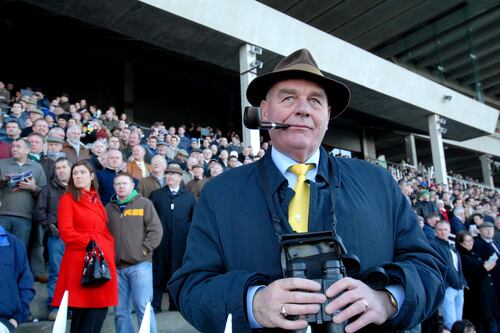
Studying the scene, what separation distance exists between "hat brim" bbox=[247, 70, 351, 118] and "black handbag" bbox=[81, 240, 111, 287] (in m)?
2.33

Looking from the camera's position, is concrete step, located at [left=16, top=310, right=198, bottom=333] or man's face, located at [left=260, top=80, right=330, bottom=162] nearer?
man's face, located at [left=260, top=80, right=330, bottom=162]

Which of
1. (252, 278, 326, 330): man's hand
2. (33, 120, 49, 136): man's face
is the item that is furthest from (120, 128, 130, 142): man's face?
(252, 278, 326, 330): man's hand

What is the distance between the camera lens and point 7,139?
591 centimetres

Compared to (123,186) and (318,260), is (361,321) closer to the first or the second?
(318,260)

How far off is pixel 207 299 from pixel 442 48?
24.6 metres

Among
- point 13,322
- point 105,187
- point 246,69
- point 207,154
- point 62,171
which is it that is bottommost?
point 13,322

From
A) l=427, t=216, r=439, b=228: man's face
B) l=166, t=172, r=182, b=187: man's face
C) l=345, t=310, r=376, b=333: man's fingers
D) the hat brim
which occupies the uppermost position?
l=166, t=172, r=182, b=187: man's face

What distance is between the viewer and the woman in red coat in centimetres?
344

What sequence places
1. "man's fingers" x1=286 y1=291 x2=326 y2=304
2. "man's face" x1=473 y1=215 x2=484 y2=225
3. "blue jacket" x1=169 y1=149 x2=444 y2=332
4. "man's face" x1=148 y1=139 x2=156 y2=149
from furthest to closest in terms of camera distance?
"man's face" x1=473 y1=215 x2=484 y2=225 → "man's face" x1=148 y1=139 x2=156 y2=149 → "blue jacket" x1=169 y1=149 x2=444 y2=332 → "man's fingers" x1=286 y1=291 x2=326 y2=304

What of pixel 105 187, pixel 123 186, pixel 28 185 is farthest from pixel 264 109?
pixel 105 187

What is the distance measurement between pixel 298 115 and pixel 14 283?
2544 mm

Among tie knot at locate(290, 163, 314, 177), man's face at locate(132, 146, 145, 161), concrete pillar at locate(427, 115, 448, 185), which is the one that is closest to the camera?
tie knot at locate(290, 163, 314, 177)

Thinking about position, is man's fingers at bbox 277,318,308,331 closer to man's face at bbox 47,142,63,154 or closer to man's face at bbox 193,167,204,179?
man's face at bbox 193,167,204,179

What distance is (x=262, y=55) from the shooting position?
12.3 m
